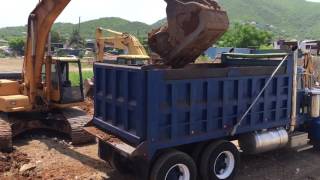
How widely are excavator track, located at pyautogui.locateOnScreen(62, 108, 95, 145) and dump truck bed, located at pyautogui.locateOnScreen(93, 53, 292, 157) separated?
245cm

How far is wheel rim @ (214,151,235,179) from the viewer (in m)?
7.88

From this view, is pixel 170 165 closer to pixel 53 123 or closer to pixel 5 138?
pixel 5 138

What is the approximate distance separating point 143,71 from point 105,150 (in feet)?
7.69

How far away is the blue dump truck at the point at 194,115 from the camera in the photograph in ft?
22.3

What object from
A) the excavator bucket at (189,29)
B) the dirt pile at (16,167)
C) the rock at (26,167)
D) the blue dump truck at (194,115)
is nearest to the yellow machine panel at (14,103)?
the dirt pile at (16,167)

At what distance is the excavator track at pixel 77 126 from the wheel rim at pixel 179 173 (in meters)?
3.67

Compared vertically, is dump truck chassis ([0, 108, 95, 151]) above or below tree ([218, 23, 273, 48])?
below

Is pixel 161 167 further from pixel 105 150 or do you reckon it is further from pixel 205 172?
pixel 105 150

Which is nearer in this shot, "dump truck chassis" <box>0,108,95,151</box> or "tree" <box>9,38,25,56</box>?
"dump truck chassis" <box>0,108,95,151</box>

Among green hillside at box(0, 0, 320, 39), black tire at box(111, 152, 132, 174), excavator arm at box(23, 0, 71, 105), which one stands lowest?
black tire at box(111, 152, 132, 174)

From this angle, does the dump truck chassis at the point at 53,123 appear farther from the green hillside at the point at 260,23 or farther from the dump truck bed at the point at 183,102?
the green hillside at the point at 260,23

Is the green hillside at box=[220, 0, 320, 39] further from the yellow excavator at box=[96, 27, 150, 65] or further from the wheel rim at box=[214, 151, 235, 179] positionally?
the wheel rim at box=[214, 151, 235, 179]

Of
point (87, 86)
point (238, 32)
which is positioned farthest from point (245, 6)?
point (87, 86)

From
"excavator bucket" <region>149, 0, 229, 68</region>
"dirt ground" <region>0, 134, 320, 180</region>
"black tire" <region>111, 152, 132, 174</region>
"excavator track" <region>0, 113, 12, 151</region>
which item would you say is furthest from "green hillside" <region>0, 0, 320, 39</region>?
"black tire" <region>111, 152, 132, 174</region>
